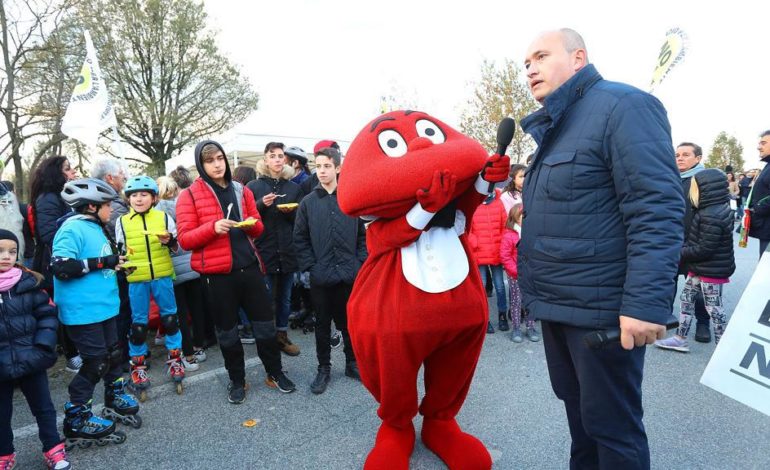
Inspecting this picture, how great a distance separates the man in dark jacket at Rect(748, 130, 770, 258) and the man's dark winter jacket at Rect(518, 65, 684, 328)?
4.48 m


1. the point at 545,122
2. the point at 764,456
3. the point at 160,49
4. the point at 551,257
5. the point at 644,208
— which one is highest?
the point at 160,49

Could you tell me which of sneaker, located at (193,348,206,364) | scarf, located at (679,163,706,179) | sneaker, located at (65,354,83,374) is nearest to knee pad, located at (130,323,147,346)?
sneaker, located at (193,348,206,364)

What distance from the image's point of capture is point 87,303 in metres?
2.83

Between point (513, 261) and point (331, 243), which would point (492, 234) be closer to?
point (513, 261)

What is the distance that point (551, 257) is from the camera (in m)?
1.79

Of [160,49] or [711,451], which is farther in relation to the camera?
[160,49]

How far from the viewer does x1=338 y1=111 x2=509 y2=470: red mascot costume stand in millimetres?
2092

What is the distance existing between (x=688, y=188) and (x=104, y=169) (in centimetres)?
595

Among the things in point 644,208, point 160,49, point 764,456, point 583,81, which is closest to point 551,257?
point 644,208

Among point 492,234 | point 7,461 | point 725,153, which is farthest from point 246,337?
point 725,153

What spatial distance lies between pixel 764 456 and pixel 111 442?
13.4ft

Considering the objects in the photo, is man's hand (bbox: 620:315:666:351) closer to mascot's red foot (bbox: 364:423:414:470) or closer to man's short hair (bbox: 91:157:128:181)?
mascot's red foot (bbox: 364:423:414:470)

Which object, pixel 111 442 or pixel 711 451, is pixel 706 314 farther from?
pixel 111 442

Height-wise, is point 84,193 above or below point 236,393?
above
